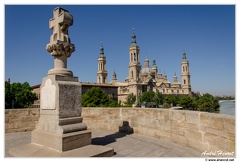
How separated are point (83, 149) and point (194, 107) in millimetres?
91794

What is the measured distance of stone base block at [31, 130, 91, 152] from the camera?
4098 millimetres

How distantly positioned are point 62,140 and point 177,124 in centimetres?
312

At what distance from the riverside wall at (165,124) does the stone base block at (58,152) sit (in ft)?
6.76

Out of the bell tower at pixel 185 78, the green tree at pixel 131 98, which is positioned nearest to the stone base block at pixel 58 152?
the green tree at pixel 131 98

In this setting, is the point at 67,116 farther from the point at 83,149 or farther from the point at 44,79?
the point at 44,79

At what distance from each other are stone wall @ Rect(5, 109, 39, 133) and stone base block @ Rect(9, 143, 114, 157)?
3134 mm

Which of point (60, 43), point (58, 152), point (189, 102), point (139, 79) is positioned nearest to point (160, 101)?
point (189, 102)

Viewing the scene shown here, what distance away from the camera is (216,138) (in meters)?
4.05

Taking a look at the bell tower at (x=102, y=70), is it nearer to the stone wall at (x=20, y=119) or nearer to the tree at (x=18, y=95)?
the tree at (x=18, y=95)

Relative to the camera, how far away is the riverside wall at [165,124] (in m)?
3.95

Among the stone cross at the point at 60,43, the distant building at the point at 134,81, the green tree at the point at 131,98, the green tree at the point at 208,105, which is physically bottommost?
the green tree at the point at 208,105

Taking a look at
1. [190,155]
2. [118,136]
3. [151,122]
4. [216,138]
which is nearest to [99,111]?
[118,136]

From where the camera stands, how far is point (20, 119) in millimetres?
7539

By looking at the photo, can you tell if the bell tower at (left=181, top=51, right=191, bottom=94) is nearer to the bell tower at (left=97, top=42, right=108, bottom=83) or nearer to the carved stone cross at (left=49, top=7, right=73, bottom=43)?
the bell tower at (left=97, top=42, right=108, bottom=83)
